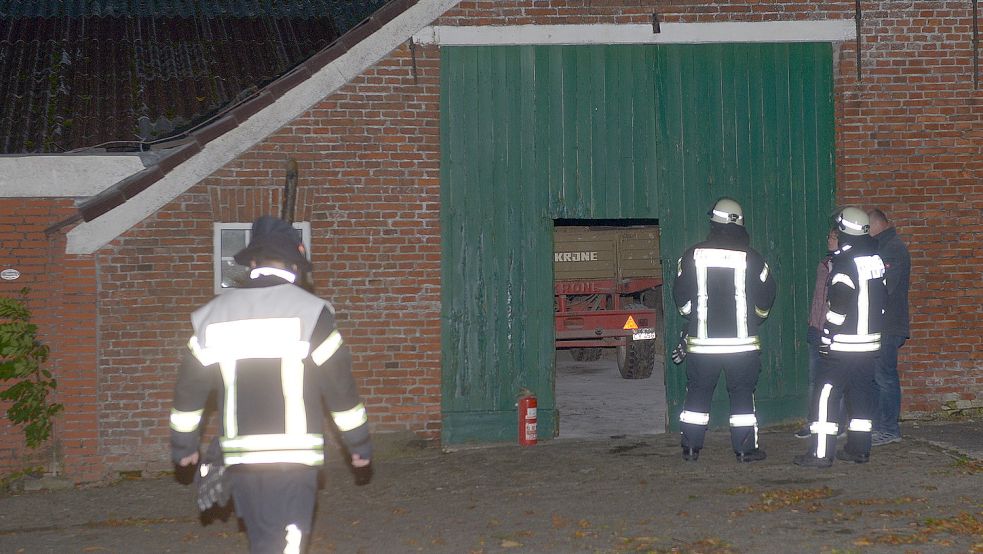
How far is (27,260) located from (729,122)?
662 cm

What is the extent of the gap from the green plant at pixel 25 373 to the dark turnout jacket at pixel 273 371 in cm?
523

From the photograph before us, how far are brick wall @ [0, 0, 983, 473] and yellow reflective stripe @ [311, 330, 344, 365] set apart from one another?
5037 millimetres

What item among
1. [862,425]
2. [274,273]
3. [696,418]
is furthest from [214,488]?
[862,425]

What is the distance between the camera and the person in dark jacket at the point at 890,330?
9508mm

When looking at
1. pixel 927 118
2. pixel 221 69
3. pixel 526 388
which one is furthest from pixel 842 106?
pixel 221 69

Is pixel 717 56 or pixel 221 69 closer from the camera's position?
pixel 717 56

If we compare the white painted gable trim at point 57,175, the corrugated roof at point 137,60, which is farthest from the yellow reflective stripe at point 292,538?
the corrugated roof at point 137,60

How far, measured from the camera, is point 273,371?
198 inches

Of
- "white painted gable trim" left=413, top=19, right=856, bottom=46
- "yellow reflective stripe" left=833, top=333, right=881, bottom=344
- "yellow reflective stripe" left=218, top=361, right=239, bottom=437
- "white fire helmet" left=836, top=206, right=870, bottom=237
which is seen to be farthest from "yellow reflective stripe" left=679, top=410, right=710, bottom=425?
"yellow reflective stripe" left=218, top=361, right=239, bottom=437

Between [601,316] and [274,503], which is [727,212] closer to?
[274,503]

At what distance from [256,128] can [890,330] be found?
5.89 meters

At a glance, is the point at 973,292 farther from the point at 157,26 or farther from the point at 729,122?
the point at 157,26

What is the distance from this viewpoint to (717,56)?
34.4 feet

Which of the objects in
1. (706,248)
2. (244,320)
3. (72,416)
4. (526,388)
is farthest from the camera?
(526,388)
